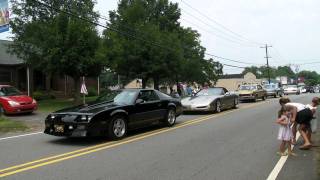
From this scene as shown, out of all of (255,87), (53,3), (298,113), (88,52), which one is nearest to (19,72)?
(53,3)

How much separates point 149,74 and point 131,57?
7.06 feet

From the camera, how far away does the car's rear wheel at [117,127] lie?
11.7 metres

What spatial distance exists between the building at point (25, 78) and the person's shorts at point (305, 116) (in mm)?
28335

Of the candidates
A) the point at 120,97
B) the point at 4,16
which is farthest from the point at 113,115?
the point at 4,16

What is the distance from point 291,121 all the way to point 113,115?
4593 millimetres

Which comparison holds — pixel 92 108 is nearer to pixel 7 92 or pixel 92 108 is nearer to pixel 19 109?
pixel 19 109

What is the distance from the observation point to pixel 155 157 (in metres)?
9.22

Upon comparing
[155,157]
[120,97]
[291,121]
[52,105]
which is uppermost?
[120,97]

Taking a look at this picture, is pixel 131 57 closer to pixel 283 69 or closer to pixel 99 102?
pixel 99 102

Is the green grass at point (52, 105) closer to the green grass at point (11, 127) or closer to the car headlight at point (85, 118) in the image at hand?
the green grass at point (11, 127)

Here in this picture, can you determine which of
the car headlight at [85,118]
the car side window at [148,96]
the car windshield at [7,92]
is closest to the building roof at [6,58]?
the car windshield at [7,92]

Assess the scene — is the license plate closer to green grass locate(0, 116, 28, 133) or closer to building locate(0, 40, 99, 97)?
green grass locate(0, 116, 28, 133)

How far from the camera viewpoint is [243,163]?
859cm

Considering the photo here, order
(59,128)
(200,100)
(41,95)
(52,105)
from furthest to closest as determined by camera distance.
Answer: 1. (41,95)
2. (52,105)
3. (200,100)
4. (59,128)
